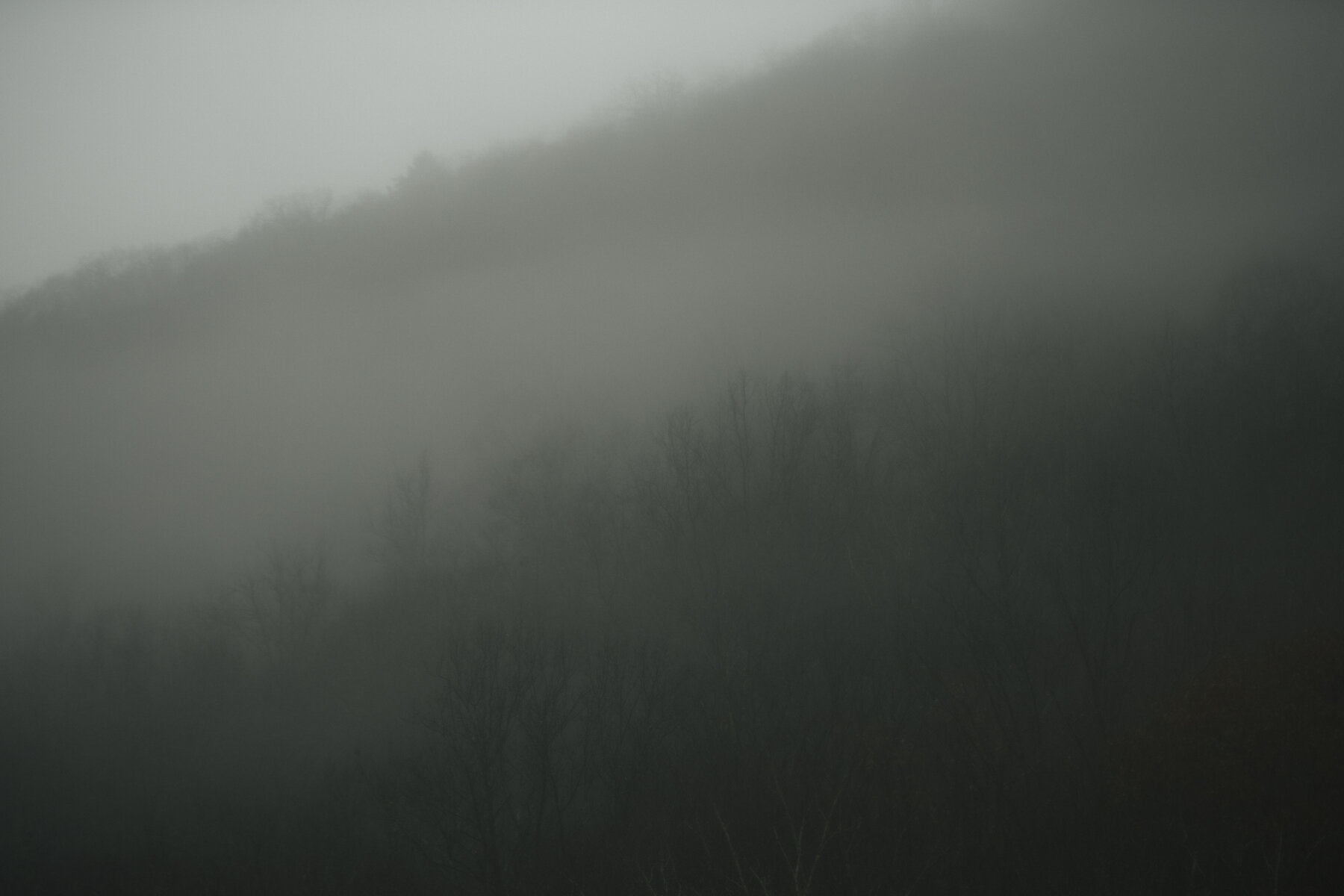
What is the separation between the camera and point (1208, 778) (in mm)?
20047

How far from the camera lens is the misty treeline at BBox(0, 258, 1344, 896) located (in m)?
20.8

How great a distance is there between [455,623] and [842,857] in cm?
3139

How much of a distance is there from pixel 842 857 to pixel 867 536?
70.9 ft

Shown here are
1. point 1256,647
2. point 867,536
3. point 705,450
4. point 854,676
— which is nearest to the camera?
point 1256,647

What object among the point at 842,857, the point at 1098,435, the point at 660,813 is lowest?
the point at 660,813

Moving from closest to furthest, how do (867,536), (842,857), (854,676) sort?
(842,857)
(854,676)
(867,536)

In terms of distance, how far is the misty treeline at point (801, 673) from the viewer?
2078 cm

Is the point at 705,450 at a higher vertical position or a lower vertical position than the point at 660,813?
higher

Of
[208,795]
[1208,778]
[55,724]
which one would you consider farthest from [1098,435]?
[55,724]

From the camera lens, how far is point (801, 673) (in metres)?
32.4

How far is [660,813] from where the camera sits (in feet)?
84.7

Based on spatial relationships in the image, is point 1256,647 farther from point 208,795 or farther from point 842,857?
point 208,795

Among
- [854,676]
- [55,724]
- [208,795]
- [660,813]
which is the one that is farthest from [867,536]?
[55,724]

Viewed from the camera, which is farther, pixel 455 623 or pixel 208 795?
pixel 455 623
